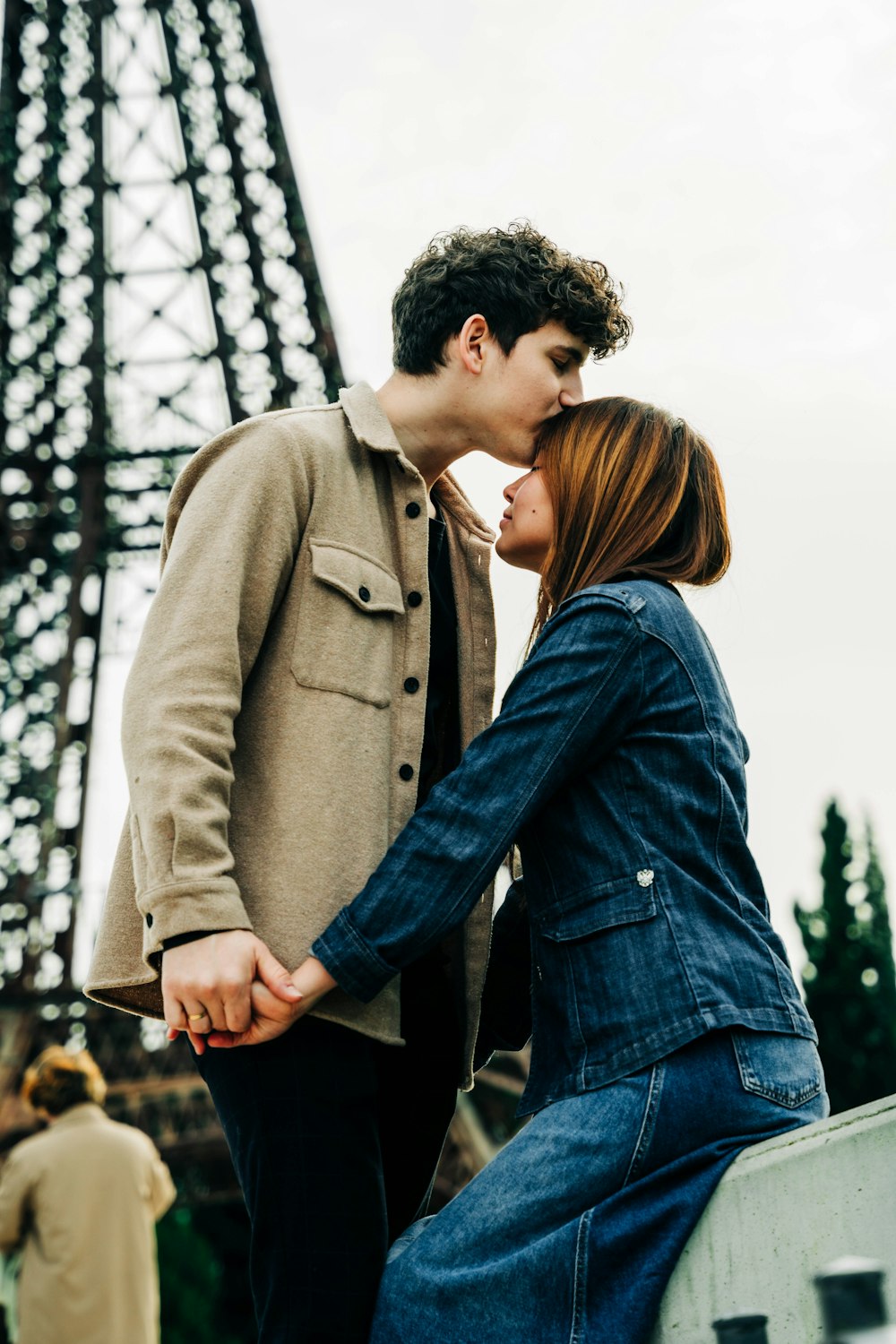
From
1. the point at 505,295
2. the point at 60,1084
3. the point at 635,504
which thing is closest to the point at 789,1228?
the point at 635,504

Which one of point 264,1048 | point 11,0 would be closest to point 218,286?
point 11,0

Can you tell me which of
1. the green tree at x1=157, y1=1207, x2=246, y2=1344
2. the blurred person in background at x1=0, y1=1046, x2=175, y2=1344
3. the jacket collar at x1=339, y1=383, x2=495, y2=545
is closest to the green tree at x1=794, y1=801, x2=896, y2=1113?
the green tree at x1=157, y1=1207, x2=246, y2=1344

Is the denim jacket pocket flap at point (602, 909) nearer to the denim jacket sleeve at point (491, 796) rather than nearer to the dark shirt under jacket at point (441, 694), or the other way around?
the denim jacket sleeve at point (491, 796)

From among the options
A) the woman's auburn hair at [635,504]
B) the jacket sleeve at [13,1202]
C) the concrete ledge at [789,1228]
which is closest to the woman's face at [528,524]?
the woman's auburn hair at [635,504]

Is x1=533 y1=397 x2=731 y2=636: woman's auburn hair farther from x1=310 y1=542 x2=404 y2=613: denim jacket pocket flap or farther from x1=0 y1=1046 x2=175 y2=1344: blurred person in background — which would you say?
x1=0 y1=1046 x2=175 y2=1344: blurred person in background

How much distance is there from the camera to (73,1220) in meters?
5.36

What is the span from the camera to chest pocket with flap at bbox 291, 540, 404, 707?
215 centimetres

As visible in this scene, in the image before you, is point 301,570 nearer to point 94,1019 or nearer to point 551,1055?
point 551,1055

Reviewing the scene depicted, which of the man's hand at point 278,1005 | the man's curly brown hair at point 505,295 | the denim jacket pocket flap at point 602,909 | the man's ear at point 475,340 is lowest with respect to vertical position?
the man's hand at point 278,1005

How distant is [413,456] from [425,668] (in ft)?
1.58

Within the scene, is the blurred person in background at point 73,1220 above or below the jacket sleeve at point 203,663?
below

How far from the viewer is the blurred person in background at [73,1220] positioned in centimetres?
534

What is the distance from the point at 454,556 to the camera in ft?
8.55

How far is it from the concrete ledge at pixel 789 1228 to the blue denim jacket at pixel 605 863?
0.20 meters
